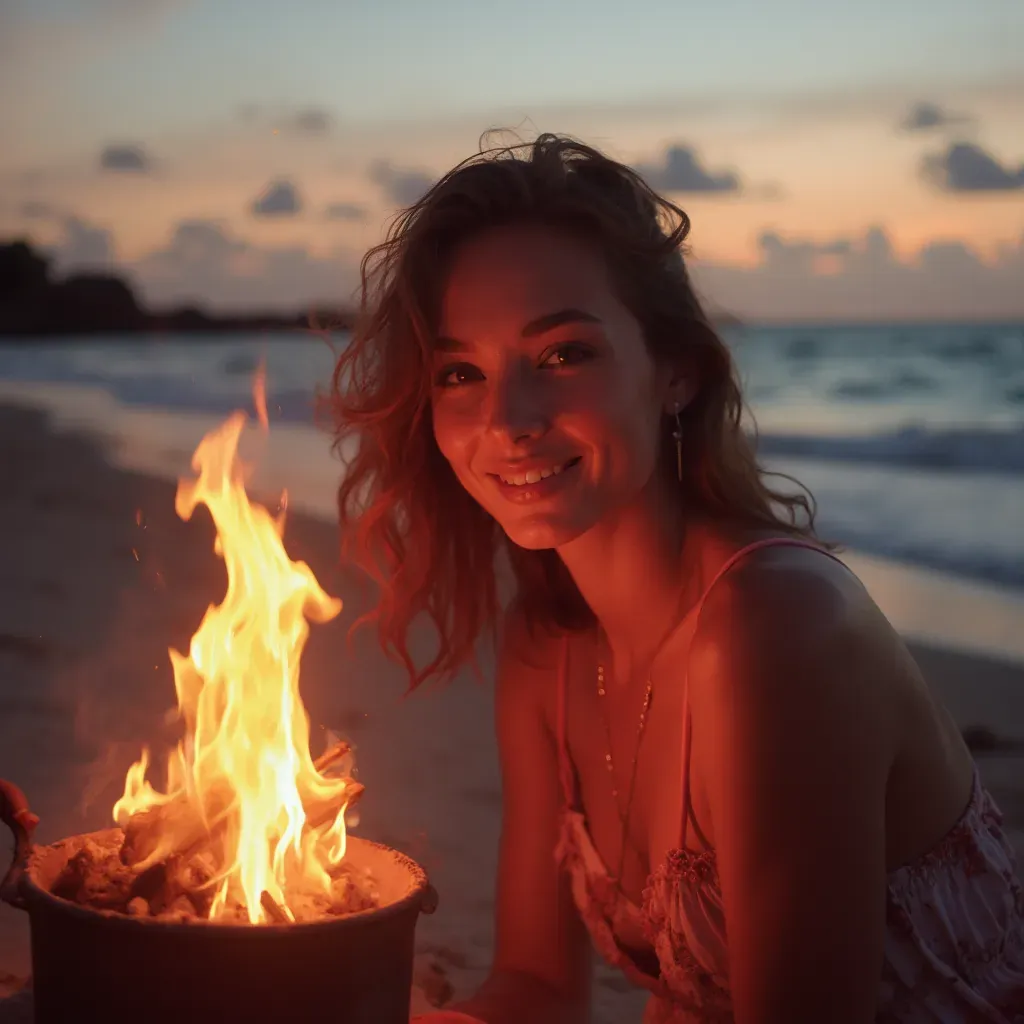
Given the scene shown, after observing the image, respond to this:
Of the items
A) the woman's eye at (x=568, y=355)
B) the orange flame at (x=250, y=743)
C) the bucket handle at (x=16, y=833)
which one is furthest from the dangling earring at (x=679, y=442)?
the bucket handle at (x=16, y=833)

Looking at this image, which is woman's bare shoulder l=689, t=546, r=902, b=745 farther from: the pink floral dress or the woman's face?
the woman's face

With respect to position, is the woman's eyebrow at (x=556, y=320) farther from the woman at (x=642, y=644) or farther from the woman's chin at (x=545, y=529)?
the woman's chin at (x=545, y=529)

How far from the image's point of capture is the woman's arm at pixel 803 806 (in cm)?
221

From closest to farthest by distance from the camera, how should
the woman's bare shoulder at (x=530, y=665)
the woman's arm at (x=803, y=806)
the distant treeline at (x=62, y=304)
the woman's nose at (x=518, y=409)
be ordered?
the woman's arm at (x=803, y=806)
the woman's nose at (x=518, y=409)
the woman's bare shoulder at (x=530, y=665)
the distant treeline at (x=62, y=304)

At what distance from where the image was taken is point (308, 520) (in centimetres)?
1031

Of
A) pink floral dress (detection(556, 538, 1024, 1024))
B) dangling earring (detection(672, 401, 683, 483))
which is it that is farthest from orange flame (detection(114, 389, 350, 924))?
dangling earring (detection(672, 401, 683, 483))

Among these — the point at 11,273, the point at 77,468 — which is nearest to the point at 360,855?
the point at 77,468

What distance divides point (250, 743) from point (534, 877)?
923 mm

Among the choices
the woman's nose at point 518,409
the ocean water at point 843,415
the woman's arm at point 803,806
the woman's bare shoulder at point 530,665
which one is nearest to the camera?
the woman's arm at point 803,806

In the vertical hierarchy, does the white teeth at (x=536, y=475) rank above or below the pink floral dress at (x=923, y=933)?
above

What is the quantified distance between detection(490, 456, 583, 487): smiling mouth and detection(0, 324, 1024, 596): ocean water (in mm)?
721

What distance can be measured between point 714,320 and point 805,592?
904 millimetres

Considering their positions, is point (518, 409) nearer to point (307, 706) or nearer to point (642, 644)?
point (642, 644)

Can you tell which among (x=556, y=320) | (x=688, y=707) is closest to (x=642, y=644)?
(x=688, y=707)
